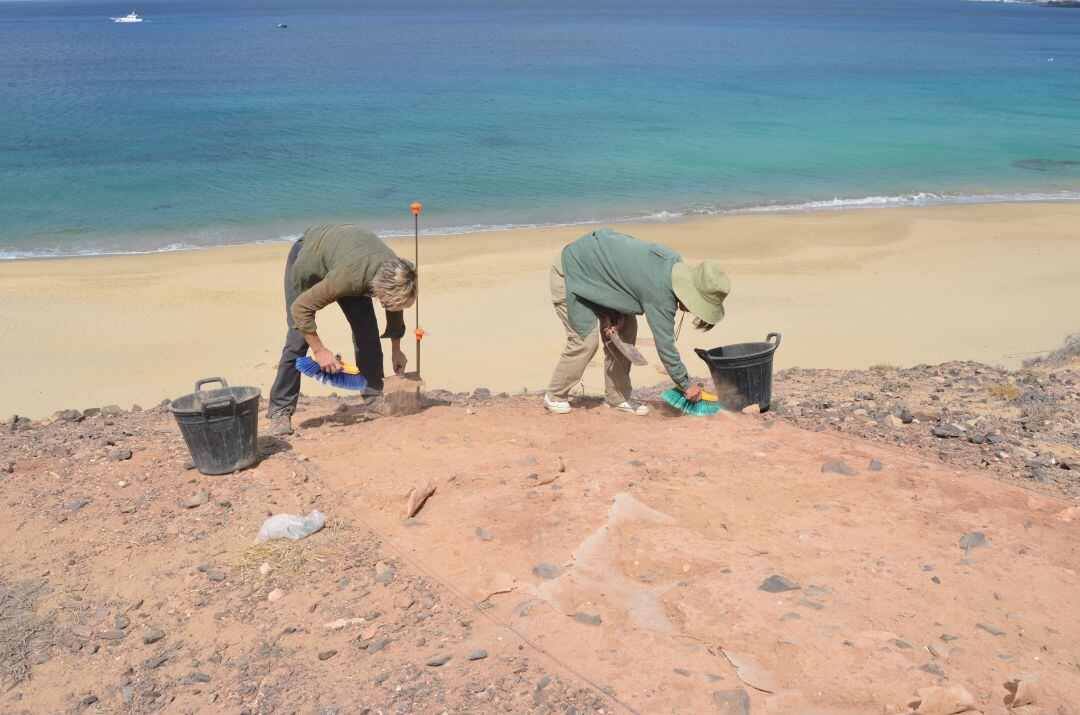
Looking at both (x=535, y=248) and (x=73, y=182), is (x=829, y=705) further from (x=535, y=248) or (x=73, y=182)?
(x=73, y=182)

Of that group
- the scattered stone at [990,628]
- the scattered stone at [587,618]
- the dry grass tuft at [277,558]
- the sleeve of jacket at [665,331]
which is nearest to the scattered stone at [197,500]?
the dry grass tuft at [277,558]

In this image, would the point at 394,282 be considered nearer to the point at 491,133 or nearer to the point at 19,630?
the point at 19,630

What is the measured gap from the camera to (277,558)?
15.5 feet

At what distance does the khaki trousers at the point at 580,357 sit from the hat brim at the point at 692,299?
778mm

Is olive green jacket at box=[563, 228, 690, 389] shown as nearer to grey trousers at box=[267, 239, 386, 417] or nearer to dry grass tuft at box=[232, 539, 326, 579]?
grey trousers at box=[267, 239, 386, 417]

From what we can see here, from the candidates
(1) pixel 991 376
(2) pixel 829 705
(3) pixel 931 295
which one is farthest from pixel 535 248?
(2) pixel 829 705

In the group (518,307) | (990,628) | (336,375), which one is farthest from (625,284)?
(518,307)

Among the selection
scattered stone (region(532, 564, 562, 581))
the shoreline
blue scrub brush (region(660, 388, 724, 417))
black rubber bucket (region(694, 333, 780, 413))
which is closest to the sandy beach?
the shoreline

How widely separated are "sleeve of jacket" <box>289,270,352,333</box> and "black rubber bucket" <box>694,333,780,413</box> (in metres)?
2.34

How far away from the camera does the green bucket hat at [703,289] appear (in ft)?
18.3

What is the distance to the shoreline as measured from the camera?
55.1 ft

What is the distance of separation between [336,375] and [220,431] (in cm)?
91

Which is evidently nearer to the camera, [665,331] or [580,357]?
[665,331]

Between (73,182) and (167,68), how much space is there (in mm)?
25192
